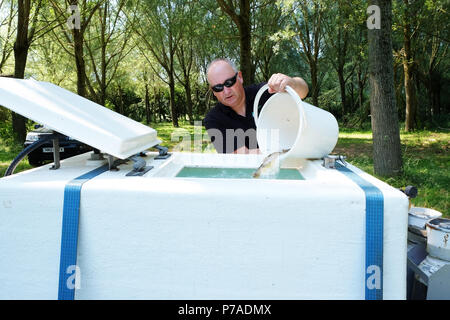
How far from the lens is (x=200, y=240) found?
1.42 m

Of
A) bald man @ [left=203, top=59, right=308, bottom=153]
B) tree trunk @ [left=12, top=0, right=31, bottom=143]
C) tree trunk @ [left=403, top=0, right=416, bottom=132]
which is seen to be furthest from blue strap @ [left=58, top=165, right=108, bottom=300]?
tree trunk @ [left=403, top=0, right=416, bottom=132]

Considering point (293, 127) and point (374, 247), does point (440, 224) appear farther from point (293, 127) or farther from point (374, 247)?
point (293, 127)

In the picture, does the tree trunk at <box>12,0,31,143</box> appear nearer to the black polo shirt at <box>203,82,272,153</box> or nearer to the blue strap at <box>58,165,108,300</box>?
the black polo shirt at <box>203,82,272,153</box>

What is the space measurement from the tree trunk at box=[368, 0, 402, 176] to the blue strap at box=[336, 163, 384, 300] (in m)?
4.51

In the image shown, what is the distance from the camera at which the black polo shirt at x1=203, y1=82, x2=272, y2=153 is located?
12.6 feet

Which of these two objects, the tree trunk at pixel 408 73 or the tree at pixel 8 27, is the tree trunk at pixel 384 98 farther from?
the tree at pixel 8 27

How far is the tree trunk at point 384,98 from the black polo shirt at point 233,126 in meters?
2.44

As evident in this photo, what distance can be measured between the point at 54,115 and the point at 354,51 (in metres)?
22.6

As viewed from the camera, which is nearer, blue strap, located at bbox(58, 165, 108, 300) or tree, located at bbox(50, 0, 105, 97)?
blue strap, located at bbox(58, 165, 108, 300)

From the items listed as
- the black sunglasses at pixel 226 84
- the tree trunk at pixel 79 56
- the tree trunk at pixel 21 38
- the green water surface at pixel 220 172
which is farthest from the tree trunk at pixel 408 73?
the tree trunk at pixel 21 38

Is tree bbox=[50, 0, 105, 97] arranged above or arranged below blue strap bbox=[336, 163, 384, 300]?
above
